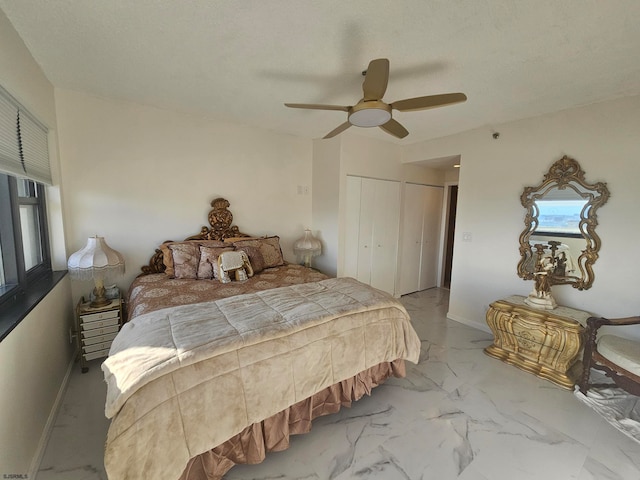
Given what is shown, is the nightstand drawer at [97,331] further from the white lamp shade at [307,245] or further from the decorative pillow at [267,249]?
the white lamp shade at [307,245]

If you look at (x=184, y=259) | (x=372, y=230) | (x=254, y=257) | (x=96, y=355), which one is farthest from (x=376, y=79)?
(x=96, y=355)

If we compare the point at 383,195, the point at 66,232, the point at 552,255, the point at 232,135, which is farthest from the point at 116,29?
the point at 552,255

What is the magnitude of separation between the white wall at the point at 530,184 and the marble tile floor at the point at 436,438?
3.35 ft

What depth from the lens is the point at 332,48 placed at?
A: 5.50ft

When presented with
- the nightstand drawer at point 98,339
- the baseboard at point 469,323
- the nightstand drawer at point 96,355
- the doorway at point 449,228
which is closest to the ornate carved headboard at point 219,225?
the nightstand drawer at point 98,339

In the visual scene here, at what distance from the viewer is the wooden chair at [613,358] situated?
180cm

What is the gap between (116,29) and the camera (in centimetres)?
155

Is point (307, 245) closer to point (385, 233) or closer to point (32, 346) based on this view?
point (385, 233)

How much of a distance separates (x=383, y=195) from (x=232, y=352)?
319 cm

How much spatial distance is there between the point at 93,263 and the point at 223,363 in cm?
173

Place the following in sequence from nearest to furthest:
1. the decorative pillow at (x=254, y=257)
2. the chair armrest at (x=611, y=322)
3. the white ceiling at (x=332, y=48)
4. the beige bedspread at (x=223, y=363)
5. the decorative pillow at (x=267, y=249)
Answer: the beige bedspread at (x=223, y=363) → the white ceiling at (x=332, y=48) → the chair armrest at (x=611, y=322) → the decorative pillow at (x=254, y=257) → the decorative pillow at (x=267, y=249)

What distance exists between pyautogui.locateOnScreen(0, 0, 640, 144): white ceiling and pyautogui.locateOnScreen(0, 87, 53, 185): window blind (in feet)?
1.46

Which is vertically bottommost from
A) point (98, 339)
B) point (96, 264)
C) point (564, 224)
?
point (98, 339)

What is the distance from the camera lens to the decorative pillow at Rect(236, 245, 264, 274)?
2.96 m
